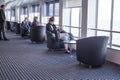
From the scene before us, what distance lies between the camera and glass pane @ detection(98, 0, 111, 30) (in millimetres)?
7216

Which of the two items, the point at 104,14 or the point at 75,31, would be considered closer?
the point at 104,14

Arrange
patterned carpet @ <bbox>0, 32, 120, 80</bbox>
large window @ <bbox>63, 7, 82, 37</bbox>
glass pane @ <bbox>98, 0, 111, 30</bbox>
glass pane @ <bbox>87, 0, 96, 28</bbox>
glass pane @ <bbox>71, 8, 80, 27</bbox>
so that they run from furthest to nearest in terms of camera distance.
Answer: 1. glass pane @ <bbox>71, 8, 80, 27</bbox>
2. large window @ <bbox>63, 7, 82, 37</bbox>
3. glass pane @ <bbox>87, 0, 96, 28</bbox>
4. glass pane @ <bbox>98, 0, 111, 30</bbox>
5. patterned carpet @ <bbox>0, 32, 120, 80</bbox>

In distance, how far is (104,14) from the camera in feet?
24.4

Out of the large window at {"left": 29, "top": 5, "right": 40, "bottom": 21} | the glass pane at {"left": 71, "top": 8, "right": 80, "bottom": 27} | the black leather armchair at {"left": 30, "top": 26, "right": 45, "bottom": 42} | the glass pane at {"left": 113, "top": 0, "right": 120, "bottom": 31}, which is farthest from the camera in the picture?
the large window at {"left": 29, "top": 5, "right": 40, "bottom": 21}

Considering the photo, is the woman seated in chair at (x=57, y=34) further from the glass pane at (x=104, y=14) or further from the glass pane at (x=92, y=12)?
the glass pane at (x=104, y=14)

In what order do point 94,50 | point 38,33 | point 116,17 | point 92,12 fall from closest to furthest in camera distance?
point 94,50, point 116,17, point 92,12, point 38,33

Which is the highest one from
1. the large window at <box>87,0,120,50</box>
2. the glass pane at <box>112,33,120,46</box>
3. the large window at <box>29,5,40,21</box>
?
the large window at <box>29,5,40,21</box>

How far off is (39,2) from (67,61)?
7.13 metres

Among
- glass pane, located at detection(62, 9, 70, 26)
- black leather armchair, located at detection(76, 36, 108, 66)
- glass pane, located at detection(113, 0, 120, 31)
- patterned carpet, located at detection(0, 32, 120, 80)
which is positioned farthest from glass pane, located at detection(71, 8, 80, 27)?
black leather armchair, located at detection(76, 36, 108, 66)

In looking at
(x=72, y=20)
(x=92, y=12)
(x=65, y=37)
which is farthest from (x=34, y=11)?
(x=92, y=12)

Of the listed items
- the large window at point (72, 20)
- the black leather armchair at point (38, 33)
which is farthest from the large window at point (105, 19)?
the black leather armchair at point (38, 33)

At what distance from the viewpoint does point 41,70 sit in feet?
19.2

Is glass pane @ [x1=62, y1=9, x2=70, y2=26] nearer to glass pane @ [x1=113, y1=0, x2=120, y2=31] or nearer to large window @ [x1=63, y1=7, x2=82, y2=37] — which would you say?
large window @ [x1=63, y1=7, x2=82, y2=37]

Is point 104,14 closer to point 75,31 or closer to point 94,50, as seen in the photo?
point 94,50
